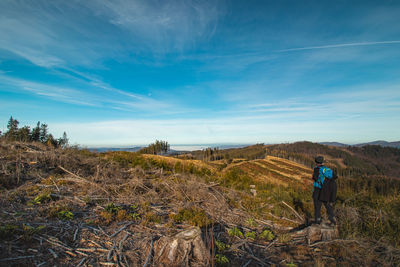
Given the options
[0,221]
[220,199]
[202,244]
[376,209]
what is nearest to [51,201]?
[0,221]

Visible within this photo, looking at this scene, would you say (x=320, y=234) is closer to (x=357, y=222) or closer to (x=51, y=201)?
(x=357, y=222)

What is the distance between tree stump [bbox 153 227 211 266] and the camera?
3.82m

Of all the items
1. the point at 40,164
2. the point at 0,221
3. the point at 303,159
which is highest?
the point at 40,164

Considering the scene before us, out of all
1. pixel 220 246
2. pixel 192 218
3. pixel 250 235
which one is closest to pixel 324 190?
pixel 250 235

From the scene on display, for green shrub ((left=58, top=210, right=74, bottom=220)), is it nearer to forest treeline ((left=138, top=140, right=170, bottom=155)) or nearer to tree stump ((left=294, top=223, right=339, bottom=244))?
tree stump ((left=294, top=223, right=339, bottom=244))

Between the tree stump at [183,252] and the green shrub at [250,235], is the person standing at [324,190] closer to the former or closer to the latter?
the green shrub at [250,235]

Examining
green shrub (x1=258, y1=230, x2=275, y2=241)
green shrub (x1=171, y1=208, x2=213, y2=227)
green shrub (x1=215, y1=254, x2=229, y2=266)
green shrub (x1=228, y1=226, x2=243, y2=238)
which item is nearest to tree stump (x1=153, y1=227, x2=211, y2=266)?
green shrub (x1=215, y1=254, x2=229, y2=266)

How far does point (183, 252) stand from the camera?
392cm

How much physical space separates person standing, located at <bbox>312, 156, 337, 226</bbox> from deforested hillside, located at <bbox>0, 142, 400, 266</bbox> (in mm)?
780

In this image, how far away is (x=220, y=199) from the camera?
28.3 ft

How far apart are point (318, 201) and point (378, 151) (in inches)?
10227

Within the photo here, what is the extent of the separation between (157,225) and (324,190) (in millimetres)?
5743

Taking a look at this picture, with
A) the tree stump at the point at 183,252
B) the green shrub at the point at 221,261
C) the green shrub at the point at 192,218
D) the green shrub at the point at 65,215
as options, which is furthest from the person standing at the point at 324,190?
the green shrub at the point at 65,215

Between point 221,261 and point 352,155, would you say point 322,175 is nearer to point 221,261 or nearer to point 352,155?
point 221,261
